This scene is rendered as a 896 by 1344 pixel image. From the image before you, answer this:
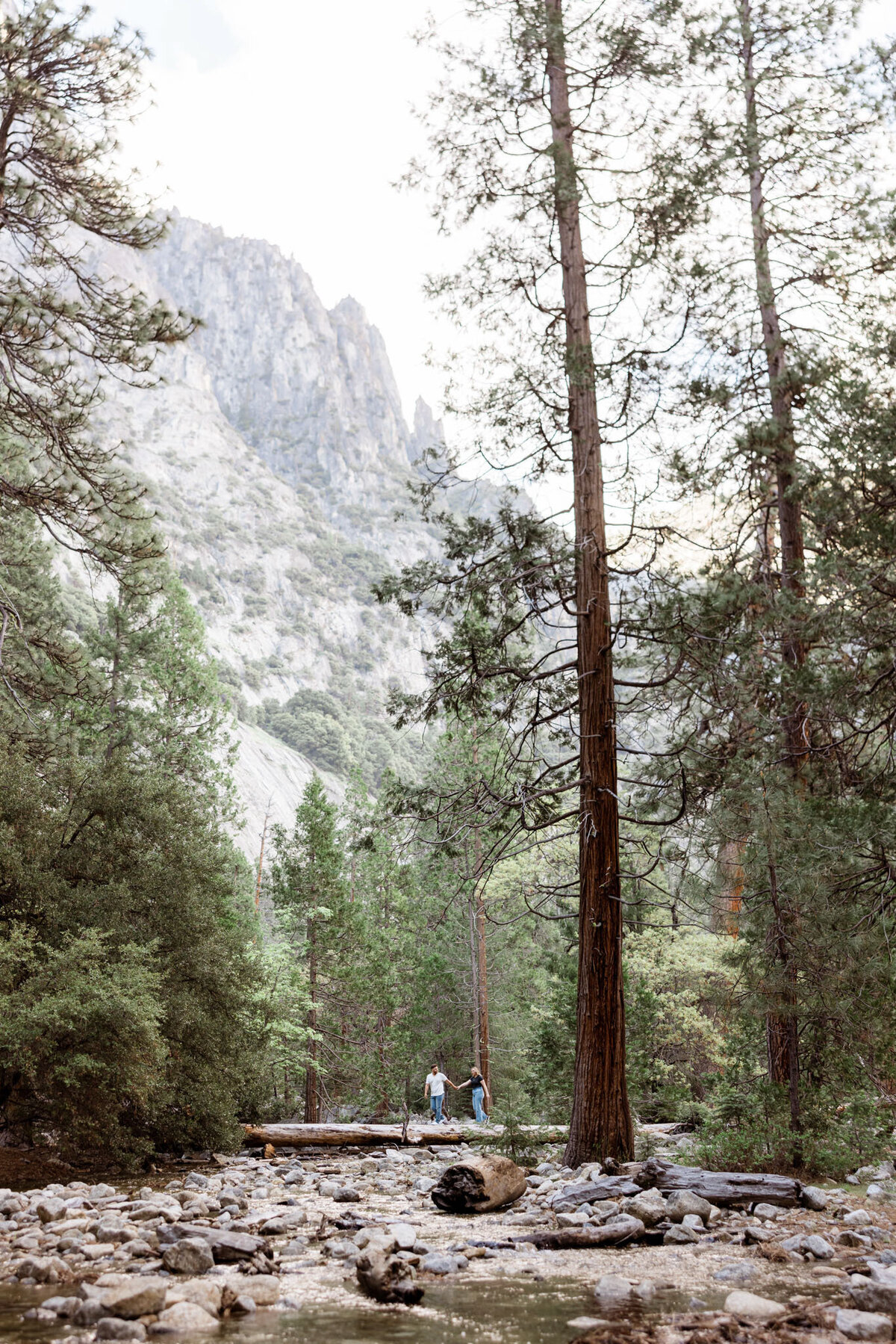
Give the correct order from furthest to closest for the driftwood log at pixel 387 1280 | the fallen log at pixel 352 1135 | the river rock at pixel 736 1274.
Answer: the fallen log at pixel 352 1135 < the river rock at pixel 736 1274 < the driftwood log at pixel 387 1280

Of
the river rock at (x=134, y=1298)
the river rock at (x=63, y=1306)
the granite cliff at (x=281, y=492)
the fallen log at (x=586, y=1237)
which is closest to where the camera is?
the river rock at (x=134, y=1298)

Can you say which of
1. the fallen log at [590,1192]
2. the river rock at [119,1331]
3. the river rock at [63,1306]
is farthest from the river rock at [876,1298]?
the river rock at [63,1306]

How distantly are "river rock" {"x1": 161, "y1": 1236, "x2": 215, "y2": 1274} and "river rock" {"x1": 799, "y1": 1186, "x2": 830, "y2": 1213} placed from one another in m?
3.87

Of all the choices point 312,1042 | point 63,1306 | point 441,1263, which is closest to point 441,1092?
point 312,1042

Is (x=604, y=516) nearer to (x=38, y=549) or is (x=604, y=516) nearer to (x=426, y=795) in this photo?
(x=426, y=795)

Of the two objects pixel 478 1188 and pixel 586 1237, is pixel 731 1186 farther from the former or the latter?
pixel 478 1188

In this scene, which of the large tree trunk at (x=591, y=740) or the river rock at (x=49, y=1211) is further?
the large tree trunk at (x=591, y=740)

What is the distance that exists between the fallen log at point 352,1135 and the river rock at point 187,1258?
28.2 feet

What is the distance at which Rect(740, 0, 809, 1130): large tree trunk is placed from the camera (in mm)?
7785

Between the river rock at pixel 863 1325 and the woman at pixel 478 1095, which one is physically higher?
the river rock at pixel 863 1325

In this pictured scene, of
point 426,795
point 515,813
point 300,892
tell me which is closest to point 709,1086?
point 515,813

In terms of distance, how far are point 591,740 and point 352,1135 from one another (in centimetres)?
858

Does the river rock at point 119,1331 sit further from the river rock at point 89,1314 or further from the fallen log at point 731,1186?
the fallen log at point 731,1186

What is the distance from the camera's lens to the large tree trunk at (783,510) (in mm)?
7785
